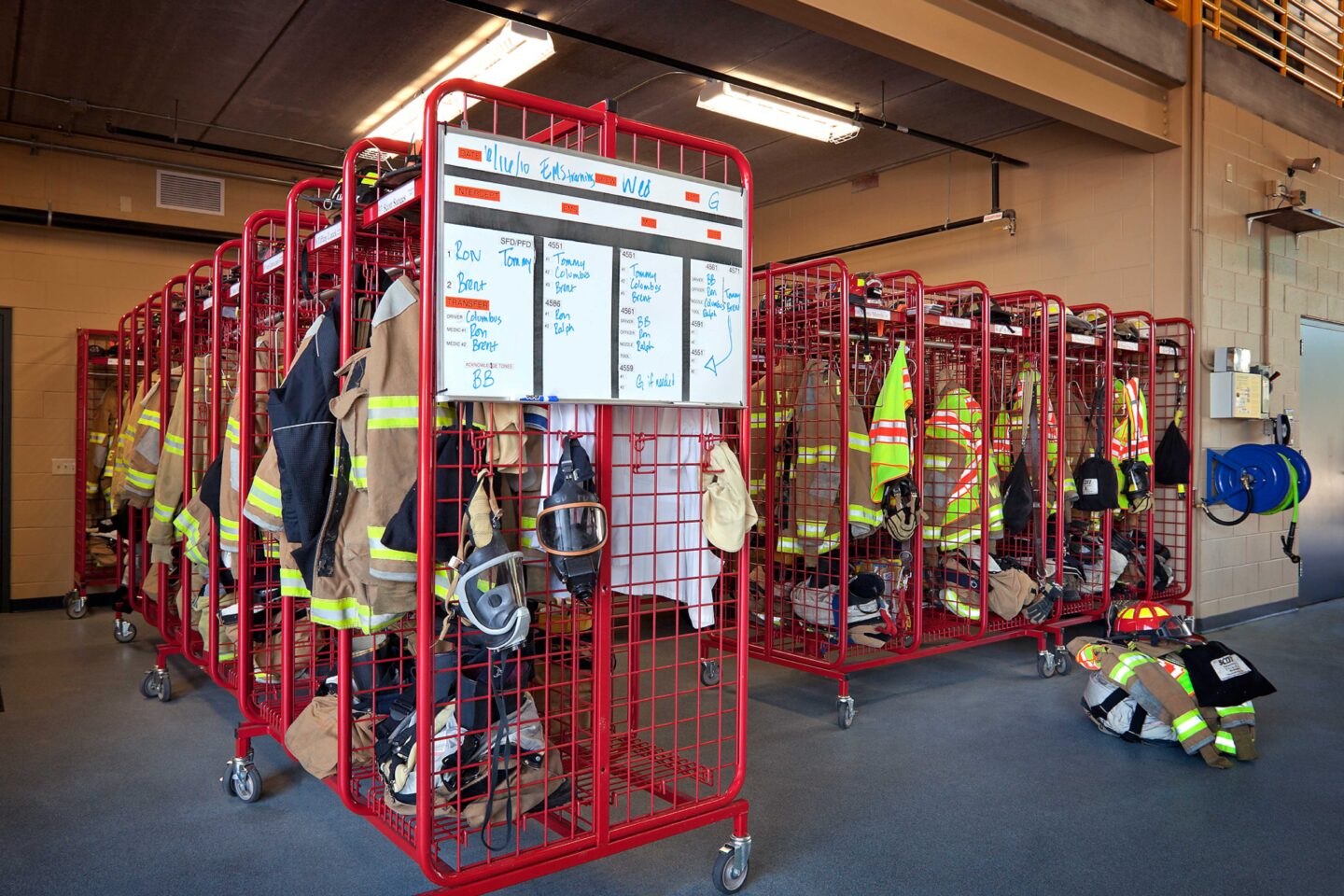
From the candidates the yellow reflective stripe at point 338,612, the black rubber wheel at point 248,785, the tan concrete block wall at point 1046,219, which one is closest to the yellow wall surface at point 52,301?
the black rubber wheel at point 248,785

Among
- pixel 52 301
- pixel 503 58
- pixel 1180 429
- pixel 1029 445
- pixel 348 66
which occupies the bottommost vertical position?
pixel 1029 445

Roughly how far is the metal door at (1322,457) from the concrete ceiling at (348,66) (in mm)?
3141

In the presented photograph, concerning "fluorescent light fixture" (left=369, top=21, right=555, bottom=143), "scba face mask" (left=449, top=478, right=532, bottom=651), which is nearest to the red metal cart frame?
"fluorescent light fixture" (left=369, top=21, right=555, bottom=143)

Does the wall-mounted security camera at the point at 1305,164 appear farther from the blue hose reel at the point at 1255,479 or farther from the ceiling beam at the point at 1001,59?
the blue hose reel at the point at 1255,479

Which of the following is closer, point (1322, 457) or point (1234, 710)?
point (1234, 710)

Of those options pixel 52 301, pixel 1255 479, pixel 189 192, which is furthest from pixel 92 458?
pixel 1255 479

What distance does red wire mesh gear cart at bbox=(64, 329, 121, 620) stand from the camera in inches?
275

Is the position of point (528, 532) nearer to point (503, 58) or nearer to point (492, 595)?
point (492, 595)

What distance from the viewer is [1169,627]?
183 inches

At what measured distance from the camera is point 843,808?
3449 mm

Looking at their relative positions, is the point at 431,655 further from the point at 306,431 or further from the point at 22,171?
the point at 22,171

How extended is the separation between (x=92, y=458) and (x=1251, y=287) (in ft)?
29.5

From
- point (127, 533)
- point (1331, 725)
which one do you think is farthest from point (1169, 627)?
point (127, 533)

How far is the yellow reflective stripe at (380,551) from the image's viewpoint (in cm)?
236
